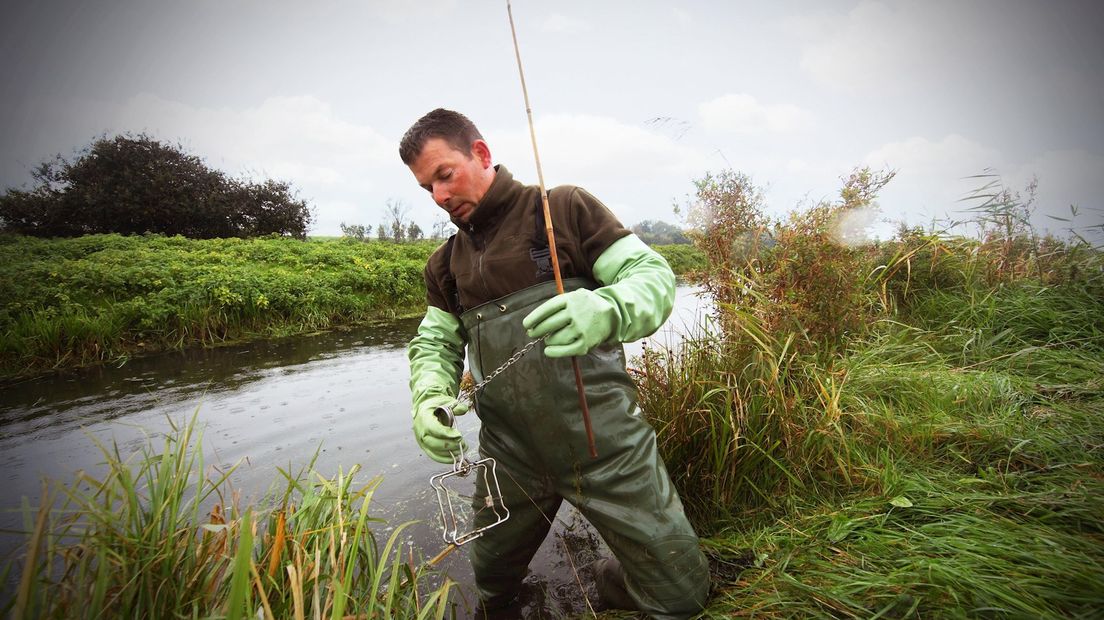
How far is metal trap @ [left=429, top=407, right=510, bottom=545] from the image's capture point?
54.4 inches

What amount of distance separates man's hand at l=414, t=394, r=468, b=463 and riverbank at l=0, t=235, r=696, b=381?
3.46 m

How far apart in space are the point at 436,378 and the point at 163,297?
28.4ft

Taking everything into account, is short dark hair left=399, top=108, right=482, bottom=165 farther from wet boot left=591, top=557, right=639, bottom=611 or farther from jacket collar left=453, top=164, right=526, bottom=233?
wet boot left=591, top=557, right=639, bottom=611

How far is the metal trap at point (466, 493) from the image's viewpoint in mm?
1382

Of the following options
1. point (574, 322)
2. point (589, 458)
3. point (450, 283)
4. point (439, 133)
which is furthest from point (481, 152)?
point (589, 458)

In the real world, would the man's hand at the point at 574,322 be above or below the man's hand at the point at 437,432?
above

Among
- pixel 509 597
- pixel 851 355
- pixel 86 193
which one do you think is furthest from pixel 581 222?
pixel 86 193

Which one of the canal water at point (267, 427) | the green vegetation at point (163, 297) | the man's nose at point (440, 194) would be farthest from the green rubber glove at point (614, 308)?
the green vegetation at point (163, 297)

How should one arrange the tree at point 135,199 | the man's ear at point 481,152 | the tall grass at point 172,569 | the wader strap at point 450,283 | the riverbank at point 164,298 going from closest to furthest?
the tall grass at point 172,569 < the man's ear at point 481,152 < the wader strap at point 450,283 < the riverbank at point 164,298 < the tree at point 135,199

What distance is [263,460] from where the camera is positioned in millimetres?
3904

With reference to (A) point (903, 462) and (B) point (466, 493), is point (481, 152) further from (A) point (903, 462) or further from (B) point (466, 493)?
(B) point (466, 493)

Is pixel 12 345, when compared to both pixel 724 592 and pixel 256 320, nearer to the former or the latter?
pixel 256 320

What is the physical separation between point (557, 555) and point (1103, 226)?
16.5ft

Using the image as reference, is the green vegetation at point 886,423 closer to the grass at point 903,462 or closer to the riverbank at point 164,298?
the grass at point 903,462
